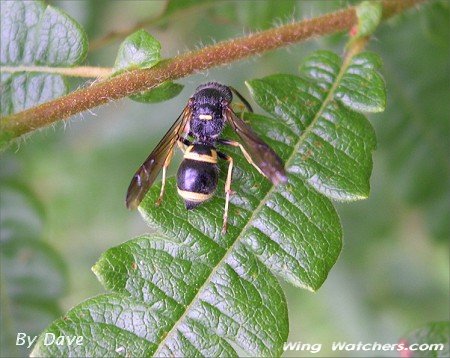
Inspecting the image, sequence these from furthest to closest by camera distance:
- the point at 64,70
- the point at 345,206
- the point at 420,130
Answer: the point at 345,206 → the point at 420,130 → the point at 64,70

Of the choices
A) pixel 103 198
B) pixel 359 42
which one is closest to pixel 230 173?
pixel 359 42

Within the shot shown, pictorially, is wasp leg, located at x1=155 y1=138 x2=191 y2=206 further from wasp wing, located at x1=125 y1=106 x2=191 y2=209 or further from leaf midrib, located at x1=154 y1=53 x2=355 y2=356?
leaf midrib, located at x1=154 y1=53 x2=355 y2=356

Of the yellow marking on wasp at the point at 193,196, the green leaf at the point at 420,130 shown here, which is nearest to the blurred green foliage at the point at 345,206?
the green leaf at the point at 420,130

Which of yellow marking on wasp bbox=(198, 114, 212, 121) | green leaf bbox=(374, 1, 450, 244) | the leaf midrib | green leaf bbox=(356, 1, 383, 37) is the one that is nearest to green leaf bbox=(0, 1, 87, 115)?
yellow marking on wasp bbox=(198, 114, 212, 121)

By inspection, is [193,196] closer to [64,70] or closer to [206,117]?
[206,117]

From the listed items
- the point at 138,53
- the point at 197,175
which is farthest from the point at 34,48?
the point at 197,175

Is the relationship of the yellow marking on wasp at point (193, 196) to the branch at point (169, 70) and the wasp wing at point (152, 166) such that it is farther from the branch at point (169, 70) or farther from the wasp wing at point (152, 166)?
the branch at point (169, 70)
